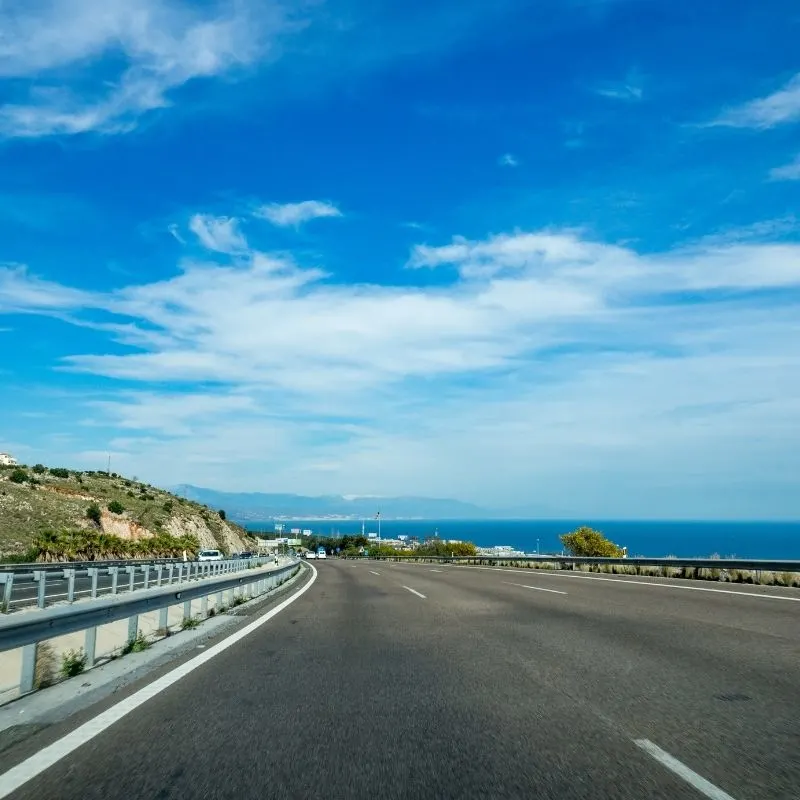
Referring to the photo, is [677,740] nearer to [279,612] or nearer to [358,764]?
[358,764]

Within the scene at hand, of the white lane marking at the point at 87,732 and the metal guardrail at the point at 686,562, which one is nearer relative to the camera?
the white lane marking at the point at 87,732

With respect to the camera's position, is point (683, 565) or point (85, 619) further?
point (683, 565)

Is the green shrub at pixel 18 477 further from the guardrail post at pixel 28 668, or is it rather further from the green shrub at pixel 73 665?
the guardrail post at pixel 28 668

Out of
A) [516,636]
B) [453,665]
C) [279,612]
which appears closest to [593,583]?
[279,612]

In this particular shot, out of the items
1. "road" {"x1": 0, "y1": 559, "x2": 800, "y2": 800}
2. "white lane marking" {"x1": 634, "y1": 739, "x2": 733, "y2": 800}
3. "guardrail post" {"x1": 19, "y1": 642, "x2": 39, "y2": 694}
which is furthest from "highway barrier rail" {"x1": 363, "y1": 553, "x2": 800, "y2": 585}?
"guardrail post" {"x1": 19, "y1": 642, "x2": 39, "y2": 694}

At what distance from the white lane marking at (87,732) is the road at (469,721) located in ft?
0.25

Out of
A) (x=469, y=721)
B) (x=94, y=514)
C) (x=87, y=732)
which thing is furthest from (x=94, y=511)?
(x=469, y=721)

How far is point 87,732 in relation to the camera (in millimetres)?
5547

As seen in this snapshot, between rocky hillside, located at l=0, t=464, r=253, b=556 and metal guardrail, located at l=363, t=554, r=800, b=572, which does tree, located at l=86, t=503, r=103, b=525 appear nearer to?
rocky hillside, located at l=0, t=464, r=253, b=556

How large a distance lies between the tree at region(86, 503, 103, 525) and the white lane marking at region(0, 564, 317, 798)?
64.1 meters

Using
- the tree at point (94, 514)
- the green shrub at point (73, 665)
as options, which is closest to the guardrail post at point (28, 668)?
the green shrub at point (73, 665)

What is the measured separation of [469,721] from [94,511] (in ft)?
227

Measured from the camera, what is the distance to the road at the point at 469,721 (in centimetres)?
441

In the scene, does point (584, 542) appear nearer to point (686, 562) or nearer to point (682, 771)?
point (686, 562)
